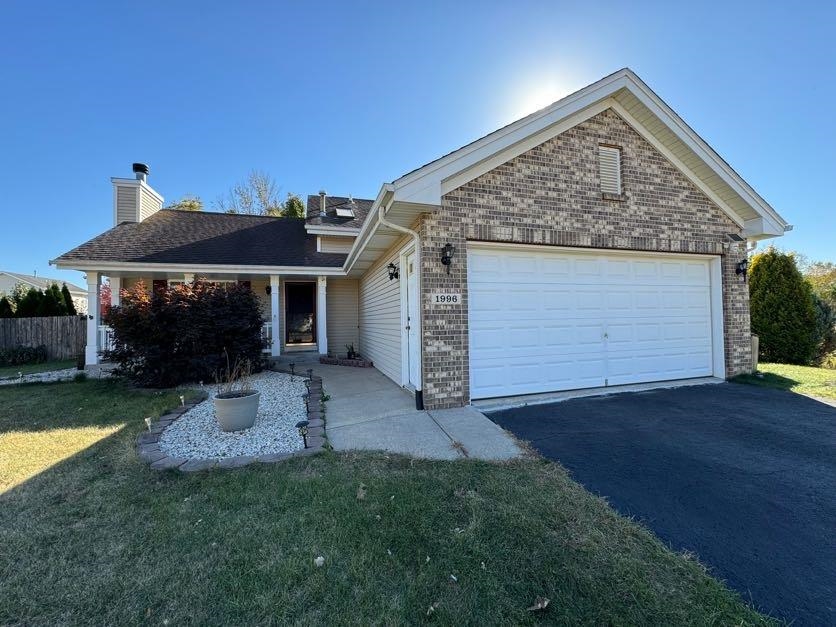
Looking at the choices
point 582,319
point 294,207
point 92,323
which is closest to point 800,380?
point 582,319

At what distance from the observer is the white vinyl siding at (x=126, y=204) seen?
13180 mm

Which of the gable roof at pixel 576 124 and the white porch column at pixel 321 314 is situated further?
the white porch column at pixel 321 314

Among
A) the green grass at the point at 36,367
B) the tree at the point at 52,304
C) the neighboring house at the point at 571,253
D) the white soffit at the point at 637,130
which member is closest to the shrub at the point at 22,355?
the green grass at the point at 36,367

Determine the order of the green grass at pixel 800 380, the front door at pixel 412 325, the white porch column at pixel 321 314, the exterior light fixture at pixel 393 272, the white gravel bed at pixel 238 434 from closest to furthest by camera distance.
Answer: the white gravel bed at pixel 238 434
the front door at pixel 412 325
the green grass at pixel 800 380
the exterior light fixture at pixel 393 272
the white porch column at pixel 321 314

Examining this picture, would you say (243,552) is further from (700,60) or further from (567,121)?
(700,60)

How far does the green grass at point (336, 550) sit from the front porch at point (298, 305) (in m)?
8.39

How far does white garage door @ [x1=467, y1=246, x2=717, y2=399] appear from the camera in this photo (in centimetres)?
→ 609

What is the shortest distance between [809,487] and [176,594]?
487 centimetres

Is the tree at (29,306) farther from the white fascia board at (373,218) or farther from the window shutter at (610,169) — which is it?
the window shutter at (610,169)

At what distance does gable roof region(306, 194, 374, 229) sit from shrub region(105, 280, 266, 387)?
20.4 ft

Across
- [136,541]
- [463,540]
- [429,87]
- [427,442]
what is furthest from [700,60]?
[136,541]

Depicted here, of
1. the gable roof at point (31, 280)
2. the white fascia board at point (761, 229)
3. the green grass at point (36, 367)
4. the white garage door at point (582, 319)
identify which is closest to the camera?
the white garage door at point (582, 319)

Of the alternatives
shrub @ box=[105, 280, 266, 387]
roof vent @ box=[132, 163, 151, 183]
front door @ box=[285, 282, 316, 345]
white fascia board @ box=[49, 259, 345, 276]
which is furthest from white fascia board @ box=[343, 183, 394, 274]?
roof vent @ box=[132, 163, 151, 183]

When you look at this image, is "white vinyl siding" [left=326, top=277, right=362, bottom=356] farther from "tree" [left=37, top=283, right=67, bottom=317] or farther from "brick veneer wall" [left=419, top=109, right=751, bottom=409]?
"tree" [left=37, top=283, right=67, bottom=317]
